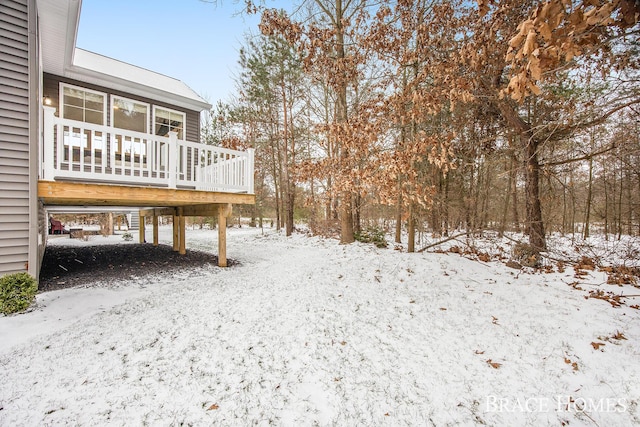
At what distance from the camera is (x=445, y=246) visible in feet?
24.9

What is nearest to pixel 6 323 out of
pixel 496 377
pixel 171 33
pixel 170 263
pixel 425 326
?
pixel 170 263

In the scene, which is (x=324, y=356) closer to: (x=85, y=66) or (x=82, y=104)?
(x=82, y=104)

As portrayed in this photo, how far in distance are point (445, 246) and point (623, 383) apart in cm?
523

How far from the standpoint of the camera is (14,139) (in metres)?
3.80

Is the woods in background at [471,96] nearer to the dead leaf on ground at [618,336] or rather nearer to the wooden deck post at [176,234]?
the dead leaf on ground at [618,336]

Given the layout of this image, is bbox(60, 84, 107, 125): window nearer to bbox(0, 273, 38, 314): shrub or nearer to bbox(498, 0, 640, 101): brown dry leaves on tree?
bbox(0, 273, 38, 314): shrub

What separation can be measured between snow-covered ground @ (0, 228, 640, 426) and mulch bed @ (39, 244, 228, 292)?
2.38ft

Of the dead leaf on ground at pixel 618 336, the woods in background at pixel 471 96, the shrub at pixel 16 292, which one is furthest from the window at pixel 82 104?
the dead leaf on ground at pixel 618 336

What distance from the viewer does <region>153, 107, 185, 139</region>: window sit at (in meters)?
8.30

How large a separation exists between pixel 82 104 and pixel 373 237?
8725 millimetres

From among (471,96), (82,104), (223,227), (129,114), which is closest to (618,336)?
(471,96)

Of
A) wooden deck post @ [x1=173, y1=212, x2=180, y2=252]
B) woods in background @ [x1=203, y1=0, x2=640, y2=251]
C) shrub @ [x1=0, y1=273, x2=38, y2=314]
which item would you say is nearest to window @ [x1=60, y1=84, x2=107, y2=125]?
wooden deck post @ [x1=173, y1=212, x2=180, y2=252]

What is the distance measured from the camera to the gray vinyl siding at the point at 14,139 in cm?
374

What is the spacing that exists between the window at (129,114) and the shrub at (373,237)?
282 inches
